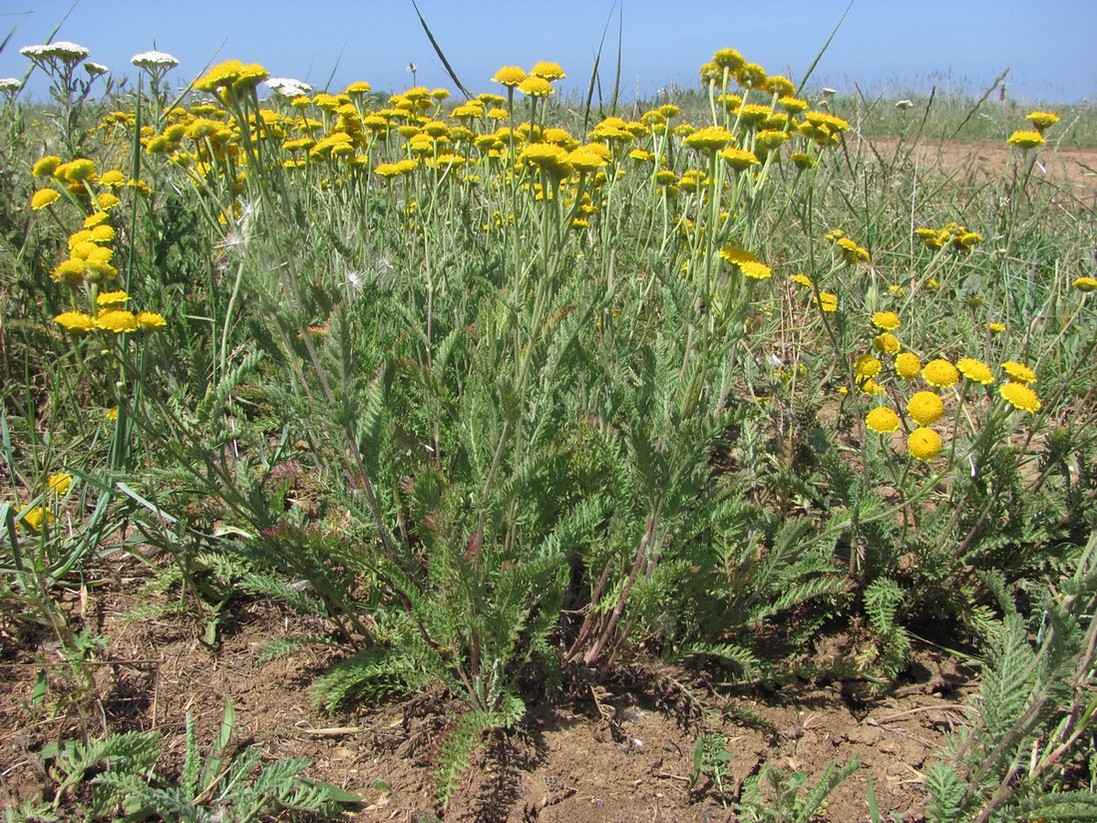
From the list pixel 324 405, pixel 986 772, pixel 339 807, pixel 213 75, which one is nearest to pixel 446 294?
pixel 324 405

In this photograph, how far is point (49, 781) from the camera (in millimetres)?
1628

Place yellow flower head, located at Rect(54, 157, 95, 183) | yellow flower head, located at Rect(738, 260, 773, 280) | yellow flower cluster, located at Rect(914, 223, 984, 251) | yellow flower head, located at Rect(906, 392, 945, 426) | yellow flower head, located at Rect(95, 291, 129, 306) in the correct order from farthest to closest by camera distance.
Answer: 1. yellow flower cluster, located at Rect(914, 223, 984, 251)
2. yellow flower head, located at Rect(54, 157, 95, 183)
3. yellow flower head, located at Rect(906, 392, 945, 426)
4. yellow flower head, located at Rect(95, 291, 129, 306)
5. yellow flower head, located at Rect(738, 260, 773, 280)

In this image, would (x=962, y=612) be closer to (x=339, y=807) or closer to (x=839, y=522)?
(x=839, y=522)

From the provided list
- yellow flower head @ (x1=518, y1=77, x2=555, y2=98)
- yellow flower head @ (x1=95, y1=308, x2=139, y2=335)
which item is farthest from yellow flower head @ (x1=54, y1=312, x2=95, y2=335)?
yellow flower head @ (x1=518, y1=77, x2=555, y2=98)

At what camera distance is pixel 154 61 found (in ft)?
9.49

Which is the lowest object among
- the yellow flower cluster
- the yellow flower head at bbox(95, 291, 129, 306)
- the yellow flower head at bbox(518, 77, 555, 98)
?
the yellow flower head at bbox(95, 291, 129, 306)

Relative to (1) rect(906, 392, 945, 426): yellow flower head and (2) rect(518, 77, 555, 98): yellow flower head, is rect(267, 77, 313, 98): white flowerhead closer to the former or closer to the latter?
(2) rect(518, 77, 555, 98): yellow flower head

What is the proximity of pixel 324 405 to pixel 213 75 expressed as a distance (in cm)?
68

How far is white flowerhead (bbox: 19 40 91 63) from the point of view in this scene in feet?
9.61

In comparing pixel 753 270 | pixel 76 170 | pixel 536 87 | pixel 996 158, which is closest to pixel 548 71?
pixel 536 87

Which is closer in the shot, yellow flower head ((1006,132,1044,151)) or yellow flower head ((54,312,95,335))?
yellow flower head ((54,312,95,335))

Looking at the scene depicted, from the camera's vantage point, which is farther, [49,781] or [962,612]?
[962,612]

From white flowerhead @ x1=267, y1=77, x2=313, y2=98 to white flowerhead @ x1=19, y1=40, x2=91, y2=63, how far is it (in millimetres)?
705

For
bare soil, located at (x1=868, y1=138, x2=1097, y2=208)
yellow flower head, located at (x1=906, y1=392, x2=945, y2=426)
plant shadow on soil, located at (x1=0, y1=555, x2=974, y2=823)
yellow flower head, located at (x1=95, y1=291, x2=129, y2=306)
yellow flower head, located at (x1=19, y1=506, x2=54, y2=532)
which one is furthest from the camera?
bare soil, located at (x1=868, y1=138, x2=1097, y2=208)
